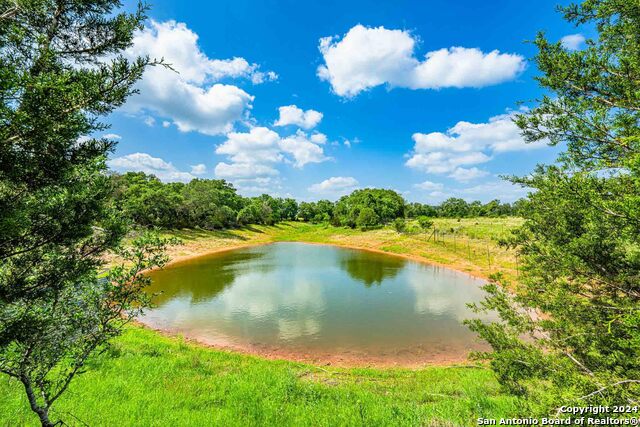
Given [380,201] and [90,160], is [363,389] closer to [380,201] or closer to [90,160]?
[90,160]

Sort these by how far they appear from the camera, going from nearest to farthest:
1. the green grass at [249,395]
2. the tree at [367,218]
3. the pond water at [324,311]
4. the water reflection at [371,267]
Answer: the green grass at [249,395] < the pond water at [324,311] < the water reflection at [371,267] < the tree at [367,218]

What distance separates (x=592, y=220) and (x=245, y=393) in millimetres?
9043

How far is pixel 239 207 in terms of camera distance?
7856 cm

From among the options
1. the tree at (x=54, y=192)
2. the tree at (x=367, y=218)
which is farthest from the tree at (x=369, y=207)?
the tree at (x=54, y=192)

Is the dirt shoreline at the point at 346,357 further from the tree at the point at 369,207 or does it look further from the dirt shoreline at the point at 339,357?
the tree at the point at 369,207

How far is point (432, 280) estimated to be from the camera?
28750mm

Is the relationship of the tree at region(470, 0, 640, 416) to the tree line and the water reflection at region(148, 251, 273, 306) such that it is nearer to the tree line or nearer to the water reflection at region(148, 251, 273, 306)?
the tree line

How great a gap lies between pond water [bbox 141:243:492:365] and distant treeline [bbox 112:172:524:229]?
758 cm

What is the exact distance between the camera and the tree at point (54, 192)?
9.93 feet

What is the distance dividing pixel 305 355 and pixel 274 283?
14.2 meters

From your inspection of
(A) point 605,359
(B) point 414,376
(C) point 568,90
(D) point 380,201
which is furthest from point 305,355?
(D) point 380,201

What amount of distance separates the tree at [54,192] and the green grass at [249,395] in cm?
222

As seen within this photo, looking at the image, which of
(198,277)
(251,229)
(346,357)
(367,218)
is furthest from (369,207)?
(346,357)

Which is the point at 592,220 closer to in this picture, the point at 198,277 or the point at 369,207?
the point at 198,277
